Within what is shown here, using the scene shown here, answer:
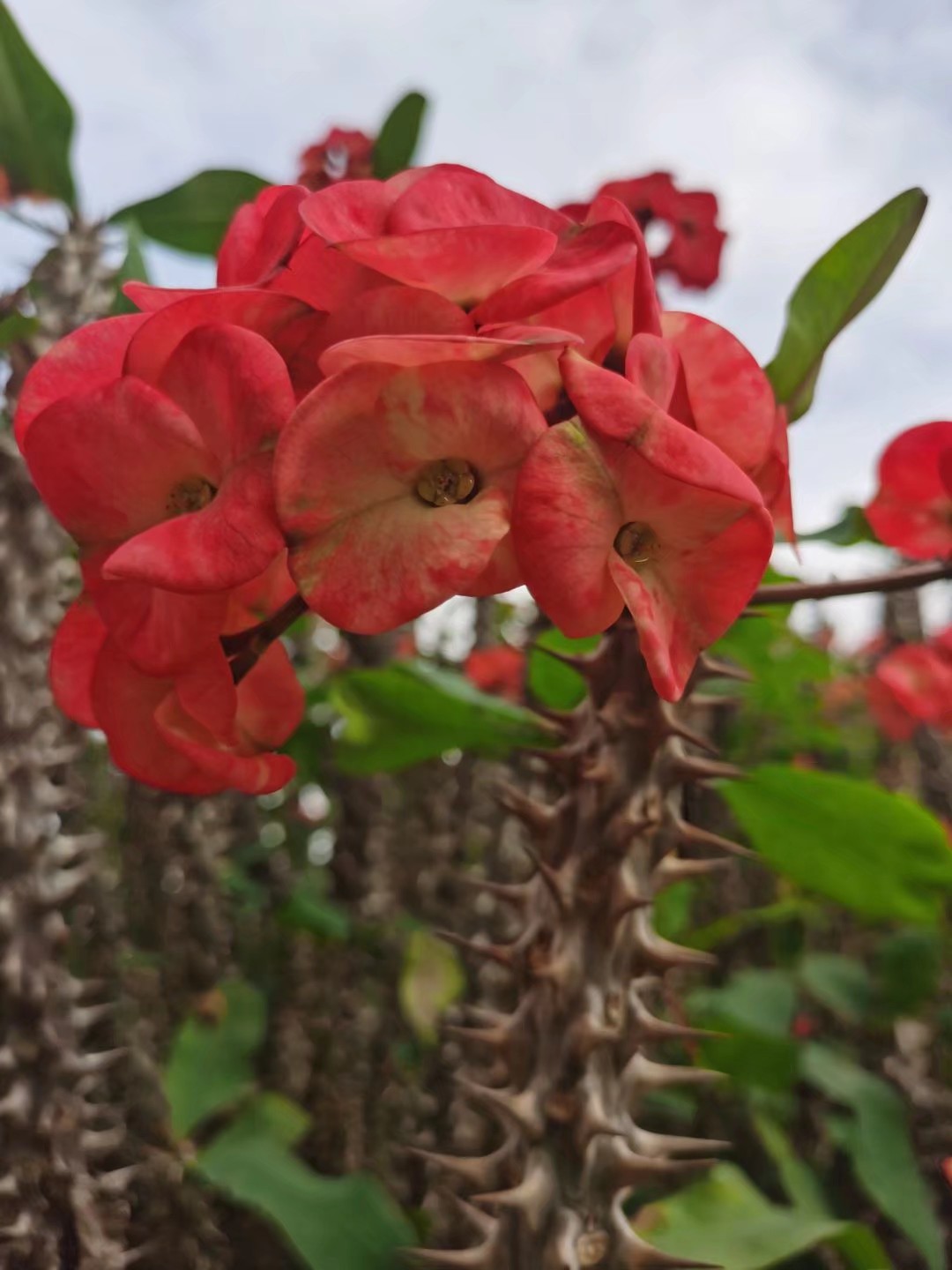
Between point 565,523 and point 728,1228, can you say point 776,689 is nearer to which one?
point 728,1228

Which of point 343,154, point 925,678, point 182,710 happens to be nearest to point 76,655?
point 182,710

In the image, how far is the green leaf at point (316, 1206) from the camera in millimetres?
661

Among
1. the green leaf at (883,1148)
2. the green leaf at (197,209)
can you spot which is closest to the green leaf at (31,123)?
the green leaf at (197,209)

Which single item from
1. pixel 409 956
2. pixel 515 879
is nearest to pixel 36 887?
pixel 409 956

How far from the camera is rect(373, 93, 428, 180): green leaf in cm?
89

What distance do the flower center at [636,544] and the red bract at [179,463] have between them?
0.11 metres

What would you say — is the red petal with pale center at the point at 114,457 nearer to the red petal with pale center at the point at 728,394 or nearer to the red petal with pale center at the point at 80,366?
the red petal with pale center at the point at 80,366

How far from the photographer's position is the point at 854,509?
0.66 metres

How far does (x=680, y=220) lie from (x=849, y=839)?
0.40 meters

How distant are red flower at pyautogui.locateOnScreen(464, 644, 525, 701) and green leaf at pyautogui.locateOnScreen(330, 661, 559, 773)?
55 cm

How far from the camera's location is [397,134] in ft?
2.94

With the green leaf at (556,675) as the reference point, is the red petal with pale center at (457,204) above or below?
above

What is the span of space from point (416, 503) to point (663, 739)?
0.23 meters

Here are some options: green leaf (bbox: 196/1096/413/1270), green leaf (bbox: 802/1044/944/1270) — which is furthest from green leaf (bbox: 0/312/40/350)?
green leaf (bbox: 802/1044/944/1270)
